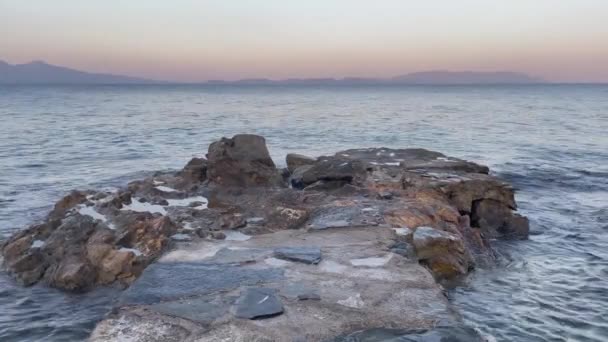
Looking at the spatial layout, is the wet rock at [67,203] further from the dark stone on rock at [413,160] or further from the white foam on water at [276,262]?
the dark stone on rock at [413,160]

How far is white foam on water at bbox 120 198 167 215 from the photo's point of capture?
13.6 meters

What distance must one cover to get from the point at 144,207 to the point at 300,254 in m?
5.67

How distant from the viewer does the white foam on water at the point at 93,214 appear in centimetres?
1225

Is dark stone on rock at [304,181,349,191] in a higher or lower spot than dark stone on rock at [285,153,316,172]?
lower

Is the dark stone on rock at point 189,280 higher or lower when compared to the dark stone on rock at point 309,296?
lower

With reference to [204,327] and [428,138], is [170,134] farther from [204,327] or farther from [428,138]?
[204,327]

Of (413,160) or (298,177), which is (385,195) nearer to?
(298,177)

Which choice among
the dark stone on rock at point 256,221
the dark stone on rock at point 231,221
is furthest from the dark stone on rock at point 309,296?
the dark stone on rock at point 256,221

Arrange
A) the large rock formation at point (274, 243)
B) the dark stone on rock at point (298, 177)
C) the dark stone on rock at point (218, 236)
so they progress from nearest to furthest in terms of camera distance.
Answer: the large rock formation at point (274, 243) < the dark stone on rock at point (218, 236) < the dark stone on rock at point (298, 177)

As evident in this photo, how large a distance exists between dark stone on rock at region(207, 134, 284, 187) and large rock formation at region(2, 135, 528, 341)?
0.11 ft

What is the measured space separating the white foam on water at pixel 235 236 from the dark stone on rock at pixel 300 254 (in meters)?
1.41

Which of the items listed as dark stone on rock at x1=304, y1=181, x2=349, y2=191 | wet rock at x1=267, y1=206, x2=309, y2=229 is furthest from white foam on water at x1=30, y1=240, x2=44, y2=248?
dark stone on rock at x1=304, y1=181, x2=349, y2=191

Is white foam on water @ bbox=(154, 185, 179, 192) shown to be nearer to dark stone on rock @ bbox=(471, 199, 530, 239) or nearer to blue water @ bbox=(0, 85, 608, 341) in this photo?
blue water @ bbox=(0, 85, 608, 341)

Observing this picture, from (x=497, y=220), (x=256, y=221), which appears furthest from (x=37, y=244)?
(x=497, y=220)
